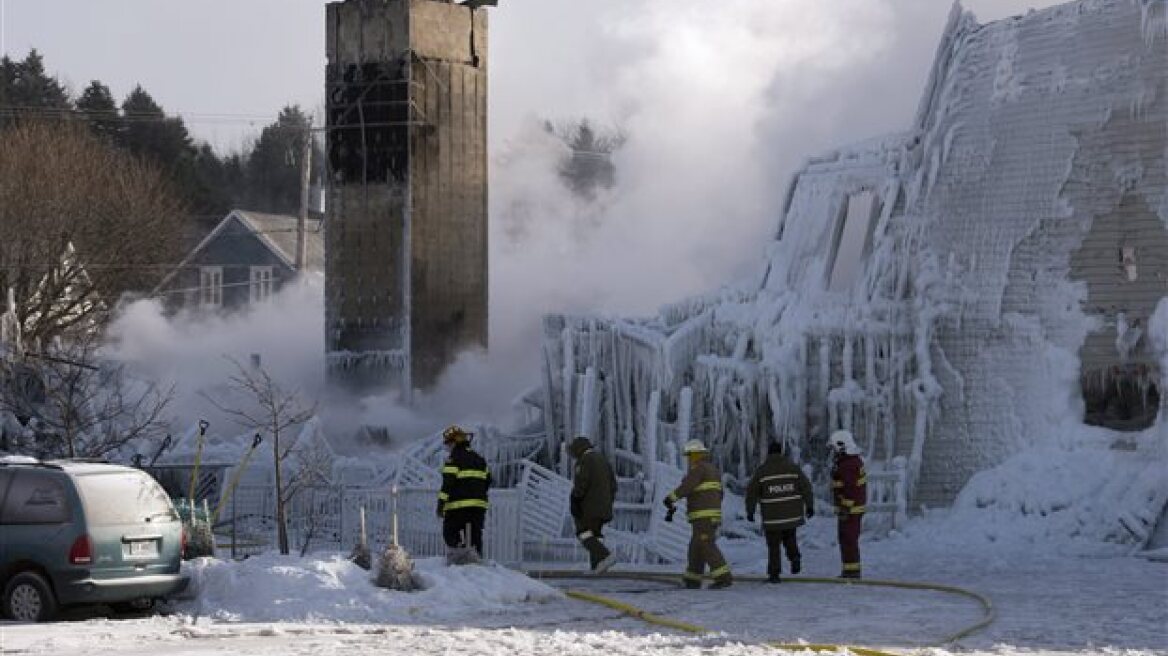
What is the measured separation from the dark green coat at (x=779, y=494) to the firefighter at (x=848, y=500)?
37 centimetres

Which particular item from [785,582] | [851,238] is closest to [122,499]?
[785,582]

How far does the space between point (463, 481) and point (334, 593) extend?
3.25m

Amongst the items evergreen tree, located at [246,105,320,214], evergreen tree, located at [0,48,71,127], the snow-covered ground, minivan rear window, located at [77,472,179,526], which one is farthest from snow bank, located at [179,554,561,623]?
evergreen tree, located at [246,105,320,214]

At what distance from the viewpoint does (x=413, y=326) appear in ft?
128

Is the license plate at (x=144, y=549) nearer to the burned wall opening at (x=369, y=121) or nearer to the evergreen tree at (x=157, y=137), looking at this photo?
the burned wall opening at (x=369, y=121)

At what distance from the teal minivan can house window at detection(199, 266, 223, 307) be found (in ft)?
180

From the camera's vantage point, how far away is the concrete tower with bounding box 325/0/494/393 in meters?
38.8

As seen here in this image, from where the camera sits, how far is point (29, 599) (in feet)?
52.9

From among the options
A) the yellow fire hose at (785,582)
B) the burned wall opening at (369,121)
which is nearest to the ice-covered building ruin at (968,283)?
the yellow fire hose at (785,582)

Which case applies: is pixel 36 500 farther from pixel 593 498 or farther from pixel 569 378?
pixel 569 378

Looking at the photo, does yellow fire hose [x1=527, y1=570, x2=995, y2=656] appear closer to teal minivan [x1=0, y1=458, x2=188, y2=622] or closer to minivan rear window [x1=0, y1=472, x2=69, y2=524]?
teal minivan [x1=0, y1=458, x2=188, y2=622]

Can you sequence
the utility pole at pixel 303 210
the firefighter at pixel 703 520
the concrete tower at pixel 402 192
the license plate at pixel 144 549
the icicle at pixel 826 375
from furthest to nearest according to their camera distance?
the utility pole at pixel 303 210, the concrete tower at pixel 402 192, the icicle at pixel 826 375, the firefighter at pixel 703 520, the license plate at pixel 144 549

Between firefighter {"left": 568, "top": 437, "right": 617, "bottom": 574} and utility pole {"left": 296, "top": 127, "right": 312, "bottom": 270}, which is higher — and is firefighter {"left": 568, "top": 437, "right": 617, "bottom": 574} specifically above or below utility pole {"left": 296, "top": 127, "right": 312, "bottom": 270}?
below

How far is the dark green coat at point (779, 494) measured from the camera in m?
19.7
